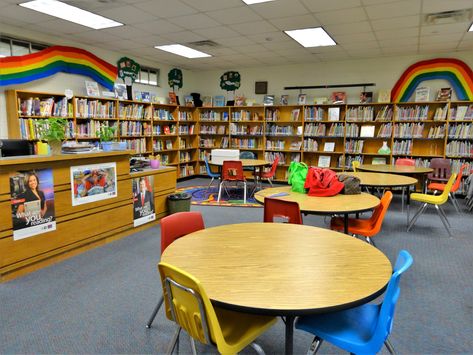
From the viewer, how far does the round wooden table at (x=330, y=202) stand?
110 inches

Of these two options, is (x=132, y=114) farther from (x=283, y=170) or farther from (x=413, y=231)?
(x=413, y=231)

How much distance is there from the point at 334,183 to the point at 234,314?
79.5 inches

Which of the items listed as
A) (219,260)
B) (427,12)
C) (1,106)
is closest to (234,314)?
(219,260)

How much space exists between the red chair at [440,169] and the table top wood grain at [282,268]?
208 inches

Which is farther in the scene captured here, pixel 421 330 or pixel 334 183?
pixel 334 183

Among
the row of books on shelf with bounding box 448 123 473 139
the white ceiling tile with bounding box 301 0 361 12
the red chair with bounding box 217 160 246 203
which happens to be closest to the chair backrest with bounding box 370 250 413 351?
the white ceiling tile with bounding box 301 0 361 12

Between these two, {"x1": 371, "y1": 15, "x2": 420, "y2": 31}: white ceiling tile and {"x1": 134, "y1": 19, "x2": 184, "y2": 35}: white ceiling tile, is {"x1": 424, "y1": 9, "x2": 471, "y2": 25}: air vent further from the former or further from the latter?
{"x1": 134, "y1": 19, "x2": 184, "y2": 35}: white ceiling tile

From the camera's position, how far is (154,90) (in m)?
8.30

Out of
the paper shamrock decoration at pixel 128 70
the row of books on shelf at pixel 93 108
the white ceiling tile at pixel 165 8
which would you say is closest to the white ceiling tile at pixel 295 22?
the white ceiling tile at pixel 165 8

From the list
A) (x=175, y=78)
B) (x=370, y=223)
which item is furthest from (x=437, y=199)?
(x=175, y=78)

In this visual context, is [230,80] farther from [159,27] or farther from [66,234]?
[66,234]

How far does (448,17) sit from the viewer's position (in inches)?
188

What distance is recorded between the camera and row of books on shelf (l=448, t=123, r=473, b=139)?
672cm

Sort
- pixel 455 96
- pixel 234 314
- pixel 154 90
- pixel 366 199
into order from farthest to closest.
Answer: pixel 154 90
pixel 455 96
pixel 366 199
pixel 234 314
